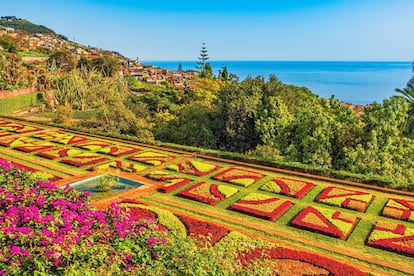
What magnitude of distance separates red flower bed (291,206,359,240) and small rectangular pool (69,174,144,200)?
20.5 ft

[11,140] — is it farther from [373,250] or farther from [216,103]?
[373,250]

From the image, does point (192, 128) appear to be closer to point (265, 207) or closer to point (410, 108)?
point (410, 108)

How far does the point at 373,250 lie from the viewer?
988cm

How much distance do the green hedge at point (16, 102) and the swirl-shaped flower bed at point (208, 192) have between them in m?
31.4

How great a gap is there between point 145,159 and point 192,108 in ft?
42.1

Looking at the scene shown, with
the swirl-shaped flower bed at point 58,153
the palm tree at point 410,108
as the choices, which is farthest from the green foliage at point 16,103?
the palm tree at point 410,108

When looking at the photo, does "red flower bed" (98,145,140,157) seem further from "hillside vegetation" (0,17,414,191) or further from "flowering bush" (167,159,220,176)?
"flowering bush" (167,159,220,176)

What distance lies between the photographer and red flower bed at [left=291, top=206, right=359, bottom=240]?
35.1 ft

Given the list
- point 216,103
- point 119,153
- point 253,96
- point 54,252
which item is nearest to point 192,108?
point 216,103

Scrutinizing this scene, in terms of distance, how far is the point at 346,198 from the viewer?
1311 centimetres

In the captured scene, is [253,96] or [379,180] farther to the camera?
[253,96]

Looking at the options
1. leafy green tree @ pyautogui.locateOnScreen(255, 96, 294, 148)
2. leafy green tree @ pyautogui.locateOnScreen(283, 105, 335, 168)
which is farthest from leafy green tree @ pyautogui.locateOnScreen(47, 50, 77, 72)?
leafy green tree @ pyautogui.locateOnScreen(283, 105, 335, 168)

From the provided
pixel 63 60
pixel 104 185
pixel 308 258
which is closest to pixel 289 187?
pixel 308 258

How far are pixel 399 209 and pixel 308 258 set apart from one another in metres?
4.84
